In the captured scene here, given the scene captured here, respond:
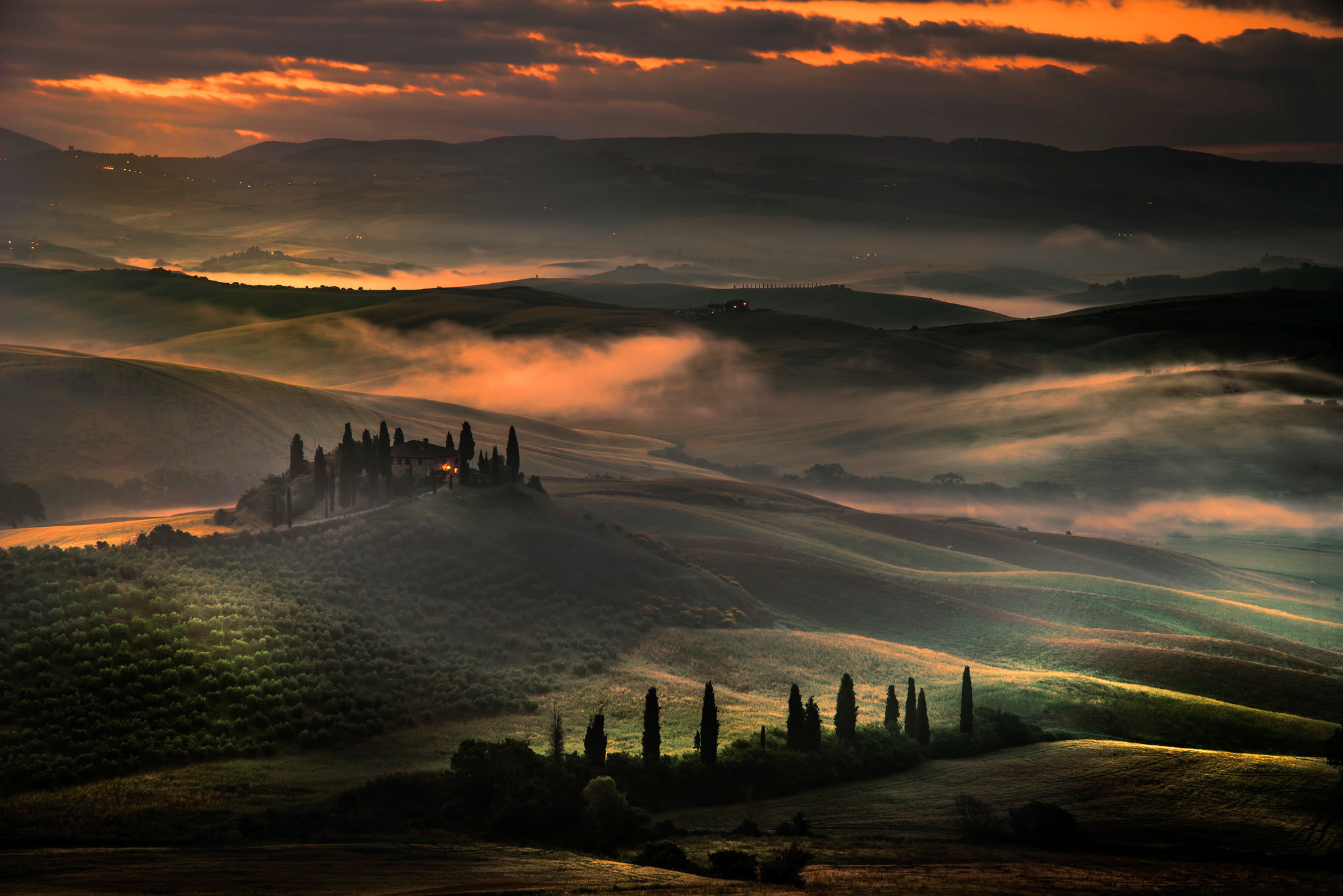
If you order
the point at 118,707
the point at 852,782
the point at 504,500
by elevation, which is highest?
the point at 504,500

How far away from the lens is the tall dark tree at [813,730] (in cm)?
8494

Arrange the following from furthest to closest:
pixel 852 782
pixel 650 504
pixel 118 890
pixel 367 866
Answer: pixel 650 504 → pixel 852 782 → pixel 367 866 → pixel 118 890

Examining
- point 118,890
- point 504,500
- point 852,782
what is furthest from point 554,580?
point 118,890

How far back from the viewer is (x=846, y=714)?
87875 mm

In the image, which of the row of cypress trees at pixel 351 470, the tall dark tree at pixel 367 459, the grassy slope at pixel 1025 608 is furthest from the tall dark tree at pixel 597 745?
the grassy slope at pixel 1025 608

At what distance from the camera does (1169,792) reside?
76750 millimetres

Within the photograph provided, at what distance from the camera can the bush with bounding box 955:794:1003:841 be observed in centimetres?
7088

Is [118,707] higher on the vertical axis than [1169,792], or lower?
higher

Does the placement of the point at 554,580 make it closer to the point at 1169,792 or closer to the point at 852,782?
the point at 852,782

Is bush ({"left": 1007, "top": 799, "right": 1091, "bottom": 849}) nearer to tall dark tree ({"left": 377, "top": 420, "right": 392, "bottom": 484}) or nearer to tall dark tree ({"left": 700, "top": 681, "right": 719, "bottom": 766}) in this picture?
tall dark tree ({"left": 700, "top": 681, "right": 719, "bottom": 766})

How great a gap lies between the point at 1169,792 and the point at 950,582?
283 feet

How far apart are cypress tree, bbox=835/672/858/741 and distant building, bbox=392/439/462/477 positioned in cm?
6127

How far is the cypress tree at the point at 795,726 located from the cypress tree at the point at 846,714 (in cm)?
327

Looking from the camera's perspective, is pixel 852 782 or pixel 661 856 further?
pixel 852 782
